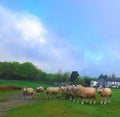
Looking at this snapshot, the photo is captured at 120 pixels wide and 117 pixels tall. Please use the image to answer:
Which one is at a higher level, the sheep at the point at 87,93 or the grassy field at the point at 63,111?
the sheep at the point at 87,93

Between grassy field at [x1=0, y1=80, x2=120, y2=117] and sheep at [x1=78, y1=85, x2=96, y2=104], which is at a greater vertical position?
sheep at [x1=78, y1=85, x2=96, y2=104]

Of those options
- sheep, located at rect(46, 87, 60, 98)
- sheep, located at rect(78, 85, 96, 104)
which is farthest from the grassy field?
sheep, located at rect(46, 87, 60, 98)

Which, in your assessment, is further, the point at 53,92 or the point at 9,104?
the point at 53,92

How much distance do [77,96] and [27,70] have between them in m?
151

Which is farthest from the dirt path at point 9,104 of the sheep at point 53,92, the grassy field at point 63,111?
the sheep at point 53,92

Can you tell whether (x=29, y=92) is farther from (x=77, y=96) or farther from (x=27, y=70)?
(x=27, y=70)

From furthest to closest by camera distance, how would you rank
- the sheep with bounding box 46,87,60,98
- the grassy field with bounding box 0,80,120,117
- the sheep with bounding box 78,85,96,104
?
the sheep with bounding box 46,87,60,98
the sheep with bounding box 78,85,96,104
the grassy field with bounding box 0,80,120,117

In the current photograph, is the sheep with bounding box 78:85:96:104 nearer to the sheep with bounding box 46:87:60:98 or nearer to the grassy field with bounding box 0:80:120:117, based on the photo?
the grassy field with bounding box 0:80:120:117

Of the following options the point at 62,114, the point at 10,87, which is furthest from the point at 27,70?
the point at 62,114

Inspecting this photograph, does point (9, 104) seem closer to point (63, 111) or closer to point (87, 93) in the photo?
point (87, 93)

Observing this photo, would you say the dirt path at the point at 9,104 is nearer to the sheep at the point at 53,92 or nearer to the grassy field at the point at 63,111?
the grassy field at the point at 63,111

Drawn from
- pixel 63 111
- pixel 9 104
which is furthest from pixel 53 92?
pixel 63 111

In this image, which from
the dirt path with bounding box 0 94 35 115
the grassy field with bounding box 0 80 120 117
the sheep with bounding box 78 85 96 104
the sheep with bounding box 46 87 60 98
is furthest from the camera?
the sheep with bounding box 46 87 60 98

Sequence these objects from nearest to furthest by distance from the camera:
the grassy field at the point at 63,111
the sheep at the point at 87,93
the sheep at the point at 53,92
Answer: the grassy field at the point at 63,111 < the sheep at the point at 87,93 < the sheep at the point at 53,92
